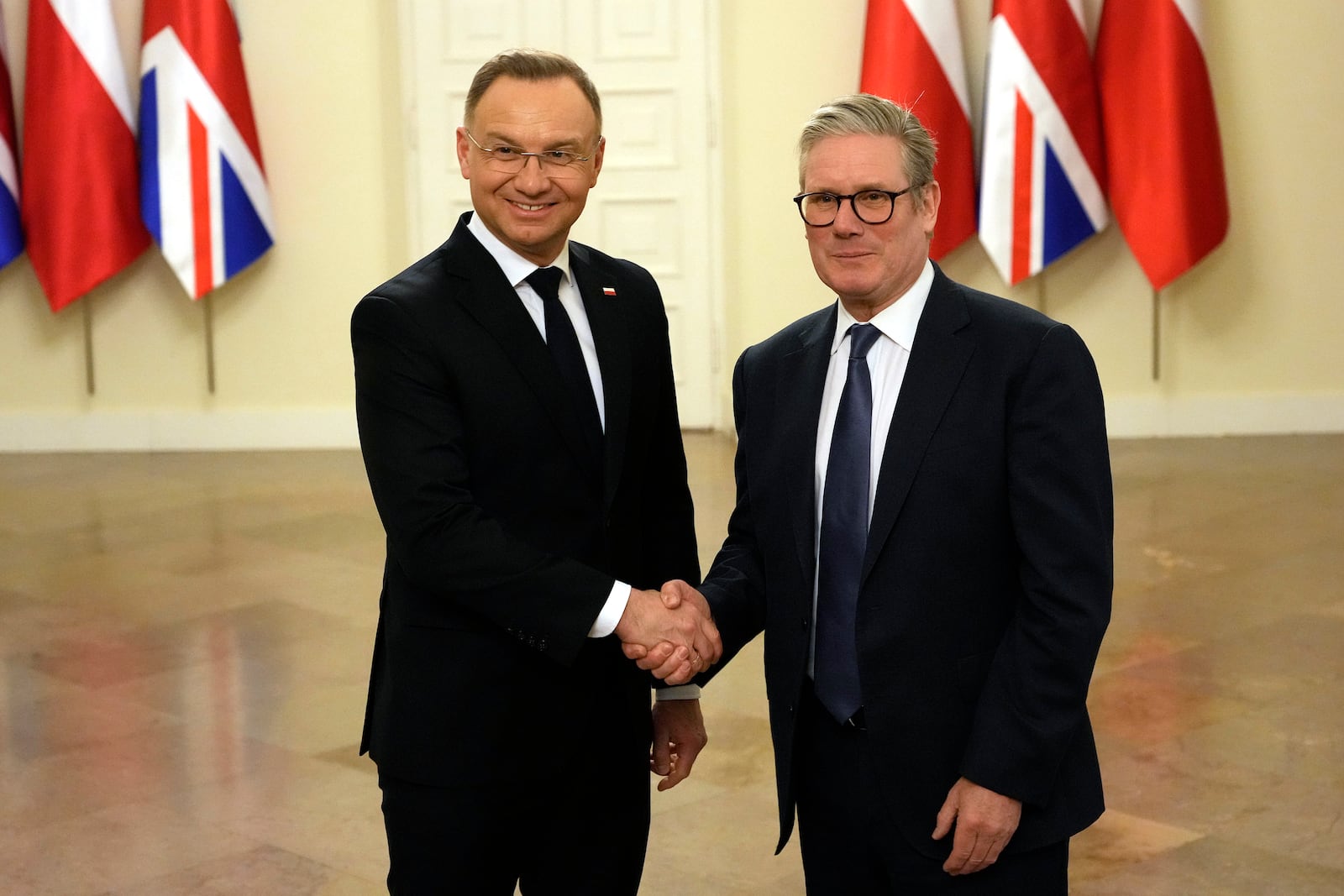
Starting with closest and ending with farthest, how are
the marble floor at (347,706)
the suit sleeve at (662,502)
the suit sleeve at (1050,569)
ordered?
the suit sleeve at (1050,569) → the suit sleeve at (662,502) → the marble floor at (347,706)

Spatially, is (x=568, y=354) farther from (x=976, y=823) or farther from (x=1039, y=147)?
(x=1039, y=147)

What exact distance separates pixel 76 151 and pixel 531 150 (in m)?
6.96

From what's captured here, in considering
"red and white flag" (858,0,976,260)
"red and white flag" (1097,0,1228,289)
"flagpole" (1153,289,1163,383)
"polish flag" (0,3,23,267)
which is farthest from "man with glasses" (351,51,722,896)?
"polish flag" (0,3,23,267)

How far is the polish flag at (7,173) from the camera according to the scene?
829 cm

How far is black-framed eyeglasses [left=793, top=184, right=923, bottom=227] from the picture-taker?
1.89 metres

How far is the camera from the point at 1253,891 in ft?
10.1

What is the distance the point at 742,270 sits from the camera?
8.36 m

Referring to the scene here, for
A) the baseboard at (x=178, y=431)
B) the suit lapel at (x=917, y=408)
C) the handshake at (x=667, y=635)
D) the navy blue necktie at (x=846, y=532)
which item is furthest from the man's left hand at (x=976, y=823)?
the baseboard at (x=178, y=431)

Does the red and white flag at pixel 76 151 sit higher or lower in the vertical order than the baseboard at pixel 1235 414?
higher

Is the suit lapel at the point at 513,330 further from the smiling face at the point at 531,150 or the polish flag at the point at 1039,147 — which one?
the polish flag at the point at 1039,147

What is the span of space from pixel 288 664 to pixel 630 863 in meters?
2.74

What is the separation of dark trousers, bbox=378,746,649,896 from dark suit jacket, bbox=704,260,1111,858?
1.51 feet

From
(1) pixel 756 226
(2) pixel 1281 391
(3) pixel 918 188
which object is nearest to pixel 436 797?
(3) pixel 918 188

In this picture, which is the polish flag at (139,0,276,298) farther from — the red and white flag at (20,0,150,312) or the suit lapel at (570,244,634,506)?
the suit lapel at (570,244,634,506)
